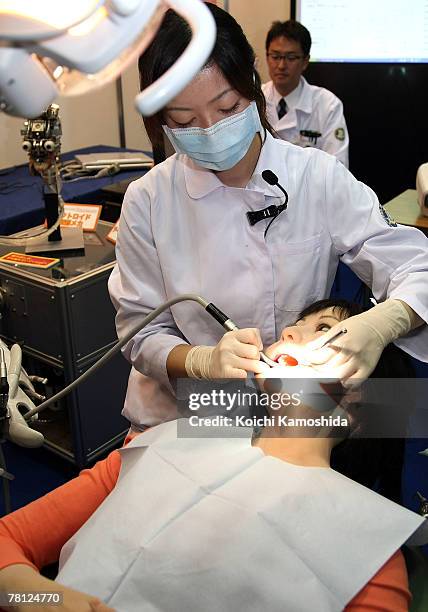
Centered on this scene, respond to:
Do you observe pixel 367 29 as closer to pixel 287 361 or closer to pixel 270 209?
pixel 270 209

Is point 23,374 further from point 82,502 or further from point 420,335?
point 420,335

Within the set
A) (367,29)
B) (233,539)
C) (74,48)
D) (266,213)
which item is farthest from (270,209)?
(367,29)

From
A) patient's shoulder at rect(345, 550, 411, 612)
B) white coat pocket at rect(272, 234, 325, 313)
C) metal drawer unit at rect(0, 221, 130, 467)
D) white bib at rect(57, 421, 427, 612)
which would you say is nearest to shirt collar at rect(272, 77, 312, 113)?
metal drawer unit at rect(0, 221, 130, 467)

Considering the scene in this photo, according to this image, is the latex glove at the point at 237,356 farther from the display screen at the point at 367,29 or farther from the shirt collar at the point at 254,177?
the display screen at the point at 367,29

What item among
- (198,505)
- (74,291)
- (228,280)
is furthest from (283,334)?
(74,291)

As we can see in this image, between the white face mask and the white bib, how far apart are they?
1.89 feet

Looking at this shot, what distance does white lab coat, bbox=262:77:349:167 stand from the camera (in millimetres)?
3424

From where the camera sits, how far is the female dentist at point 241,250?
1.32 meters

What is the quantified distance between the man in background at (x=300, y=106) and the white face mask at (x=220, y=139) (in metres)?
2.21

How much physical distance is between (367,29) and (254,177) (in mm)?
3314

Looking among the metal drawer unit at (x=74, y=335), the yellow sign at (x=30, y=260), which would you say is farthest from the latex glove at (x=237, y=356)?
the yellow sign at (x=30, y=260)

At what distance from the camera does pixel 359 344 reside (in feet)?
3.79

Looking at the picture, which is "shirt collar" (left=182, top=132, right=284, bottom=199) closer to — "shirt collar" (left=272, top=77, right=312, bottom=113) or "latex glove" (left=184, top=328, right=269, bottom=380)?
"latex glove" (left=184, top=328, right=269, bottom=380)

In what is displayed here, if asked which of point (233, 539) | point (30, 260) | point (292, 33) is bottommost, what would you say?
→ point (233, 539)
